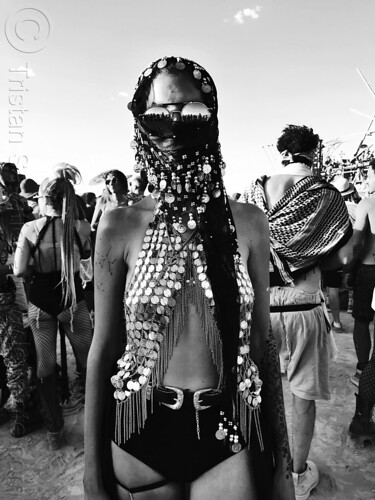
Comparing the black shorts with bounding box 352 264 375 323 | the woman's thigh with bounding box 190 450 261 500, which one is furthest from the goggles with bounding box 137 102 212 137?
the black shorts with bounding box 352 264 375 323

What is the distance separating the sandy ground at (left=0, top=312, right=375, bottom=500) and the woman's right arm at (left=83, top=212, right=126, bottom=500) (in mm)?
1744

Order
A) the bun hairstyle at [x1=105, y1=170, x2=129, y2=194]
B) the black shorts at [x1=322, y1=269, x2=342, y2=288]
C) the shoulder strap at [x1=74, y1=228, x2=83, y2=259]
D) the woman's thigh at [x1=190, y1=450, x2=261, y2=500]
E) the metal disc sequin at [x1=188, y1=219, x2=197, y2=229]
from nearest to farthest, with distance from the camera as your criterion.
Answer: the woman's thigh at [x1=190, y1=450, x2=261, y2=500]
the metal disc sequin at [x1=188, y1=219, x2=197, y2=229]
the shoulder strap at [x1=74, y1=228, x2=83, y2=259]
the black shorts at [x1=322, y1=269, x2=342, y2=288]
the bun hairstyle at [x1=105, y1=170, x2=129, y2=194]

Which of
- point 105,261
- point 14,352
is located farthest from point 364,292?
point 14,352

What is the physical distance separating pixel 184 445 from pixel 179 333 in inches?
A: 14.1

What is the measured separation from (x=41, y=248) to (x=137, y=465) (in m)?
2.38

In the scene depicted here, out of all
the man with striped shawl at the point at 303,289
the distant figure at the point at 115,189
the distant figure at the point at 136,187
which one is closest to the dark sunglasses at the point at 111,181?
the distant figure at the point at 115,189

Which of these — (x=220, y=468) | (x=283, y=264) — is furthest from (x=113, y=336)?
(x=283, y=264)

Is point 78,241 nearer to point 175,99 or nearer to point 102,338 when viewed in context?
point 102,338

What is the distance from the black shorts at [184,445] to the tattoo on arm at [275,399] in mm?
238

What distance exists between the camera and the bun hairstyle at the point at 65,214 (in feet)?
10.6

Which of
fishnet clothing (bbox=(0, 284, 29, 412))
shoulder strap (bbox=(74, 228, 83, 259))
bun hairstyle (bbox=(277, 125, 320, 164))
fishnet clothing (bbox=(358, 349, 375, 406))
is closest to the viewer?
bun hairstyle (bbox=(277, 125, 320, 164))

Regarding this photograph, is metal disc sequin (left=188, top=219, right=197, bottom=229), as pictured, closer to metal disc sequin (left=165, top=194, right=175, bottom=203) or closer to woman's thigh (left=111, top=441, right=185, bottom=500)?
metal disc sequin (left=165, top=194, right=175, bottom=203)

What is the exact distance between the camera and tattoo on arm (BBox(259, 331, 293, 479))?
1.37m

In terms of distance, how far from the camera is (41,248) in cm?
321
